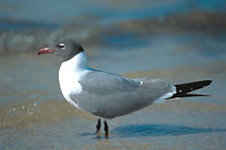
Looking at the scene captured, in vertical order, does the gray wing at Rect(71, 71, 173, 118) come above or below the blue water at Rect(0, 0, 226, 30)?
below

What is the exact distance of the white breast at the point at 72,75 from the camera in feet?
14.3

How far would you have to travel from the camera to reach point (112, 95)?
14.4 ft

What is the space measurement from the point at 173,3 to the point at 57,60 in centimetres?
466

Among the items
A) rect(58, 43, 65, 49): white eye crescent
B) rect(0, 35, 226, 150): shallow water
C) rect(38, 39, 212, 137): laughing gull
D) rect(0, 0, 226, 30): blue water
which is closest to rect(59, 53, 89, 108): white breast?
rect(38, 39, 212, 137): laughing gull

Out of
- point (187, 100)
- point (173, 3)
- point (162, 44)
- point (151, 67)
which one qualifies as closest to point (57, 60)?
point (151, 67)

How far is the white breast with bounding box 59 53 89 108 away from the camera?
4.34m

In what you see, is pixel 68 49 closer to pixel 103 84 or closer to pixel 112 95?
pixel 103 84

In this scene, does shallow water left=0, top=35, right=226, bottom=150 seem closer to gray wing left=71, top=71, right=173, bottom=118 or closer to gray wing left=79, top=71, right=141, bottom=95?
gray wing left=71, top=71, right=173, bottom=118

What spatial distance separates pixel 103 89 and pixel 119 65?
298cm

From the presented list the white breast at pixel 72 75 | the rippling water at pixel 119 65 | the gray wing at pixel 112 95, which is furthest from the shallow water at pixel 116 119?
the white breast at pixel 72 75

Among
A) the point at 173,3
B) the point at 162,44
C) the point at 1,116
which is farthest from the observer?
the point at 173,3

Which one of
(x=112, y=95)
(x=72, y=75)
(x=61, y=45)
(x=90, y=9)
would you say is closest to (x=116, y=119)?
(x=112, y=95)

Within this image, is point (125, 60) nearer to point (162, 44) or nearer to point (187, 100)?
point (162, 44)

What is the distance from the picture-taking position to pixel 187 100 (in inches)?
219
